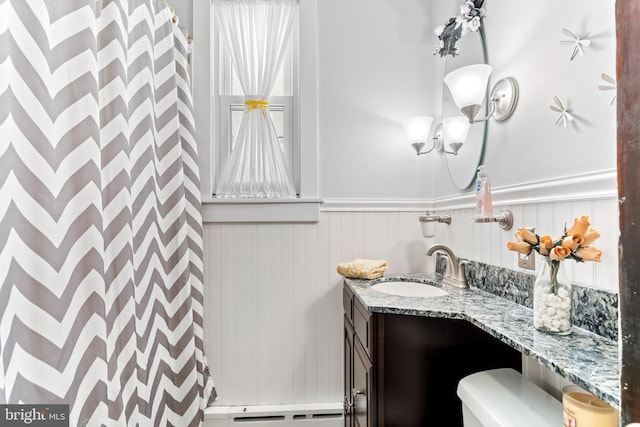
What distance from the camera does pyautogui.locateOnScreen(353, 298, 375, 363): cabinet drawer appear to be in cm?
99

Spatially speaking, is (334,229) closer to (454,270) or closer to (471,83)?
(454,270)

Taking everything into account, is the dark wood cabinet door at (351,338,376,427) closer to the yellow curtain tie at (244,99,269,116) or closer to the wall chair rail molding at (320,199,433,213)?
the wall chair rail molding at (320,199,433,213)

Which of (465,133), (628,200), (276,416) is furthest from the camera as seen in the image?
(276,416)

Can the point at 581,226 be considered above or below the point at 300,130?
below

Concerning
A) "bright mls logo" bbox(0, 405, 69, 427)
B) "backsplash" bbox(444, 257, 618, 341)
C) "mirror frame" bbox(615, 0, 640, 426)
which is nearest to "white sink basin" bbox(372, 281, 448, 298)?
"backsplash" bbox(444, 257, 618, 341)

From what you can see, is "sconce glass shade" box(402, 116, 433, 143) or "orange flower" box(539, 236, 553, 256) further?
"sconce glass shade" box(402, 116, 433, 143)

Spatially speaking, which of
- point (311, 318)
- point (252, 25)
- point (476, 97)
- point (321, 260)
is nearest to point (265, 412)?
point (311, 318)

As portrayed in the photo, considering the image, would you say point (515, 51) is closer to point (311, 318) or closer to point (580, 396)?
point (580, 396)

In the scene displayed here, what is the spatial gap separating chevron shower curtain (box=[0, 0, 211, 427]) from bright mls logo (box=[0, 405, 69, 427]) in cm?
1

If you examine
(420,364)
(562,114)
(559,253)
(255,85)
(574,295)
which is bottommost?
(420,364)

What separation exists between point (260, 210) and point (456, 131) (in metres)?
0.99

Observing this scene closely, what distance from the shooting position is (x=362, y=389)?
44.0 inches

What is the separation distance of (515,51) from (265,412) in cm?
190

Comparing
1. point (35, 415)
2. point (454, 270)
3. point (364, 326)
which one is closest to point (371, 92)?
point (454, 270)
